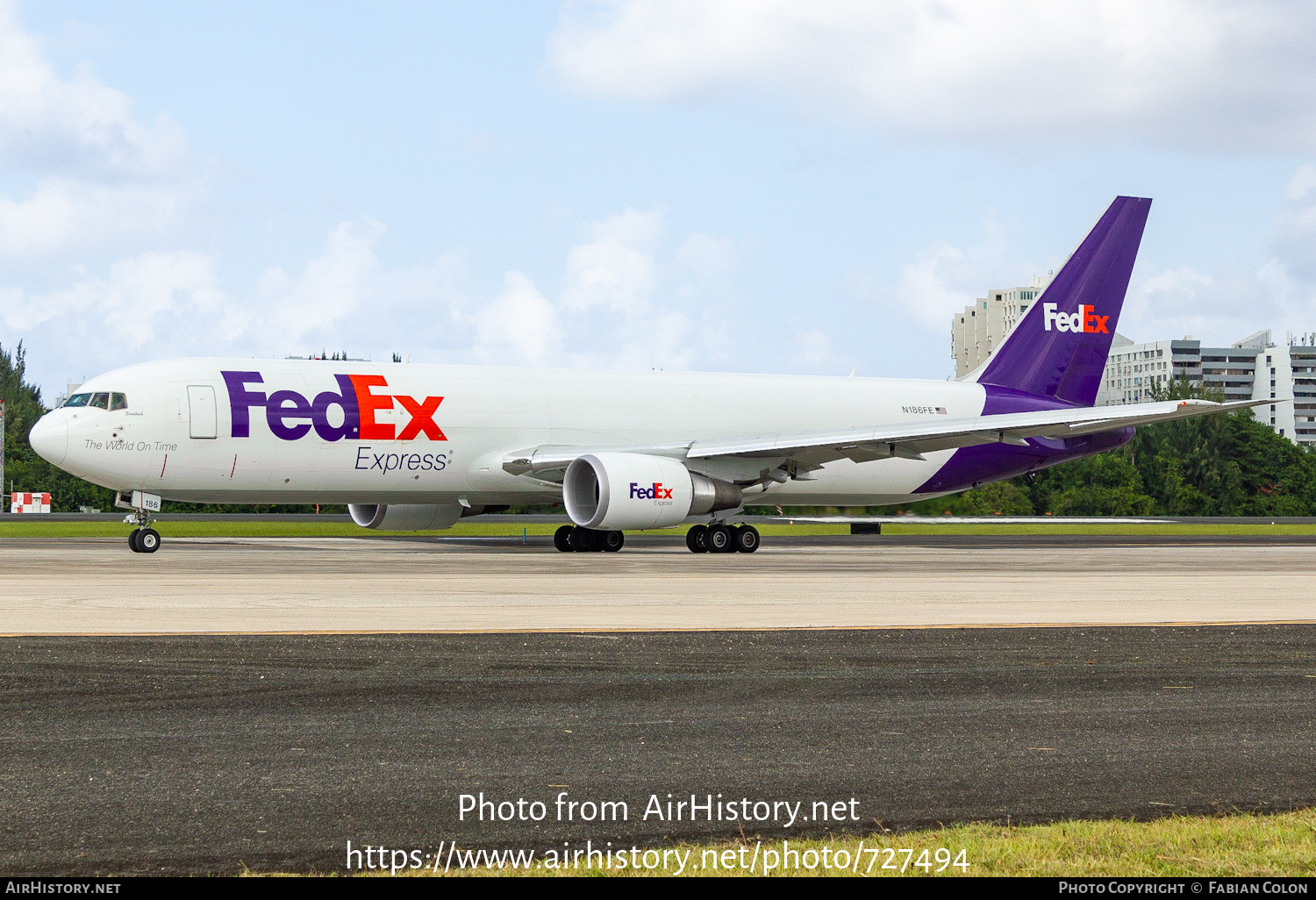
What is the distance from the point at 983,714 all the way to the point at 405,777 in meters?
3.82

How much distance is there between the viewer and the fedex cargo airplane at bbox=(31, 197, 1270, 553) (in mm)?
27500

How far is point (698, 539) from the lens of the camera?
29922mm

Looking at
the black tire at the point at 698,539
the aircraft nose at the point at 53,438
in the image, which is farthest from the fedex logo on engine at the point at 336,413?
the black tire at the point at 698,539

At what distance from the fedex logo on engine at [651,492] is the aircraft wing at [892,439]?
210cm

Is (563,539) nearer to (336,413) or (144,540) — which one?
(336,413)

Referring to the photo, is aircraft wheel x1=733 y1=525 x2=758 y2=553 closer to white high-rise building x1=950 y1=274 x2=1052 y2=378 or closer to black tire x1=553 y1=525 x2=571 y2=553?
black tire x1=553 y1=525 x2=571 y2=553

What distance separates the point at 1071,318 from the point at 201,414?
23.5 meters

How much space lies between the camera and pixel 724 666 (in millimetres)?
10539

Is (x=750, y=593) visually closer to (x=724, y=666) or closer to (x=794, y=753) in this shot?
(x=724, y=666)

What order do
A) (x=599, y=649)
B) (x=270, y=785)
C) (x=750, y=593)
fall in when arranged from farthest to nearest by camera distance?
1. (x=750, y=593)
2. (x=599, y=649)
3. (x=270, y=785)

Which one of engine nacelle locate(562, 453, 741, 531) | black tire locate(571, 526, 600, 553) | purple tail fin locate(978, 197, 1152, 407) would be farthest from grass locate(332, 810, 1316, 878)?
purple tail fin locate(978, 197, 1152, 407)

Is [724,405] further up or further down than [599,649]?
further up

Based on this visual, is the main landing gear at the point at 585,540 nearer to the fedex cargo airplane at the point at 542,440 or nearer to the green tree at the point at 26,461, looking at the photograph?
the fedex cargo airplane at the point at 542,440
